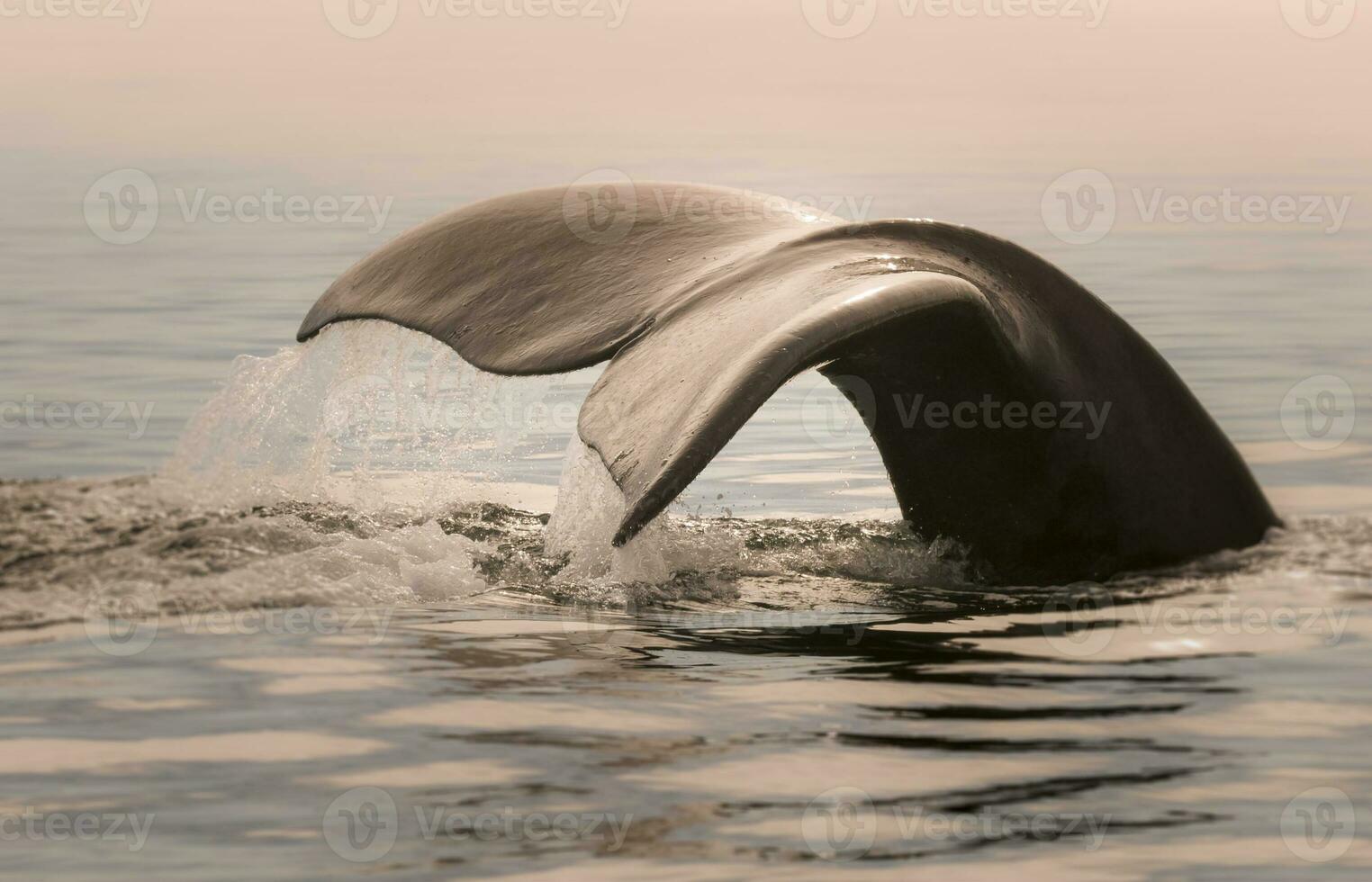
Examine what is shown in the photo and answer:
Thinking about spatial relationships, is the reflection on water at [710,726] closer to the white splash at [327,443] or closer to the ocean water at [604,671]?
the ocean water at [604,671]

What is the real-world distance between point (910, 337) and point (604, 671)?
5.18ft

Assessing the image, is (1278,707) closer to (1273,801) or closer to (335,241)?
(1273,801)

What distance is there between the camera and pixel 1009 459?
24.6 ft

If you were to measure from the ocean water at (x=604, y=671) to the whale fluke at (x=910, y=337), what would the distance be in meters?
0.20

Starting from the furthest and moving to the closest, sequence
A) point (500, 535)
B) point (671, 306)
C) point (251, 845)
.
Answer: point (500, 535) < point (671, 306) < point (251, 845)

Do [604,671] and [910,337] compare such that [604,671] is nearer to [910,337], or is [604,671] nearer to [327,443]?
[910,337]

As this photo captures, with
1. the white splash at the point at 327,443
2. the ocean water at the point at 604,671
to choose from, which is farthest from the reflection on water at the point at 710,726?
the white splash at the point at 327,443

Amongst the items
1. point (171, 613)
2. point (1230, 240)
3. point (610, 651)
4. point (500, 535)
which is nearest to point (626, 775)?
point (610, 651)

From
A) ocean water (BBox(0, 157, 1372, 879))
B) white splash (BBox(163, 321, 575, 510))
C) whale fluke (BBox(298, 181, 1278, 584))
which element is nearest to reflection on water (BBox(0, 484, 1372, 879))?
ocean water (BBox(0, 157, 1372, 879))

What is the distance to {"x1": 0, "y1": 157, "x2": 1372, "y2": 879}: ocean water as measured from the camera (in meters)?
4.81

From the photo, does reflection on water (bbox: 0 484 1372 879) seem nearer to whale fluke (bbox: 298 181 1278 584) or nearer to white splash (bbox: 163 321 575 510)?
whale fluke (bbox: 298 181 1278 584)

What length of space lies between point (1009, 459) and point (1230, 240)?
1912cm

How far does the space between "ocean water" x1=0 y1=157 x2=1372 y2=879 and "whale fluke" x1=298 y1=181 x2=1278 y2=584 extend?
0.64 ft

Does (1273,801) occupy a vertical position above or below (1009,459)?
below
